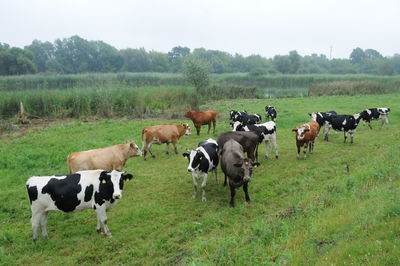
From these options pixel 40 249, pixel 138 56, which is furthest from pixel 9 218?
pixel 138 56

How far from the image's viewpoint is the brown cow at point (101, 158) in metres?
8.41

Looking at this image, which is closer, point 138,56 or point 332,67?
point 138,56

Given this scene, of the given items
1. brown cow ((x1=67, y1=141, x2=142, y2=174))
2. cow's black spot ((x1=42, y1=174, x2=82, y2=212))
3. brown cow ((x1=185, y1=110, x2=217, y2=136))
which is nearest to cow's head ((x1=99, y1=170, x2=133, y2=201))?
cow's black spot ((x1=42, y1=174, x2=82, y2=212))

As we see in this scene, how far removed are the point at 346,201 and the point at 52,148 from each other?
11.7 metres

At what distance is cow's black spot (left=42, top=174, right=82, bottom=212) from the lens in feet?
20.9

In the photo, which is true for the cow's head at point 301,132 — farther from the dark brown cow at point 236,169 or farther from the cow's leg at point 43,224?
the cow's leg at point 43,224

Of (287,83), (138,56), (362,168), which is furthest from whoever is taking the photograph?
(138,56)

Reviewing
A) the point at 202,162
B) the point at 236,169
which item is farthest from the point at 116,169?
the point at 236,169

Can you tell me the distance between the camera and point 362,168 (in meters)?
8.93

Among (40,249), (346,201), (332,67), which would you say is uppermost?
(332,67)

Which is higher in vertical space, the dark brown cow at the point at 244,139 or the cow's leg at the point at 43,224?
the dark brown cow at the point at 244,139

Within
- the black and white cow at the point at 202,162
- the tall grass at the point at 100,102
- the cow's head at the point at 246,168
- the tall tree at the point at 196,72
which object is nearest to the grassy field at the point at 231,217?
the black and white cow at the point at 202,162

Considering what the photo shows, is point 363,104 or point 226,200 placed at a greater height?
point 363,104

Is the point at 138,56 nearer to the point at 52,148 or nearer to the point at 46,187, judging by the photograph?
the point at 52,148
